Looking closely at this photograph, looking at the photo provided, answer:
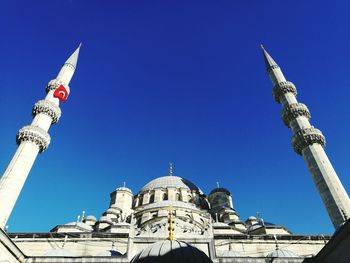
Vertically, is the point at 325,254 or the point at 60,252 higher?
the point at 60,252

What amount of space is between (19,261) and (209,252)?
7171mm

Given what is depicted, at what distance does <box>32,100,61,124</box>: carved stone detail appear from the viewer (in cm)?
2078

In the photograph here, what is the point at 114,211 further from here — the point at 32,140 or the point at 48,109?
the point at 48,109

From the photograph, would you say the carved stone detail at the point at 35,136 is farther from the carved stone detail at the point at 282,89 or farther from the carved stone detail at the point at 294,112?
the carved stone detail at the point at 282,89

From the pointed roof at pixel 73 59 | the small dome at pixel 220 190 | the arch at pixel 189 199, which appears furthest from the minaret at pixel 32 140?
the small dome at pixel 220 190

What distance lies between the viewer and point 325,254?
9.70 meters

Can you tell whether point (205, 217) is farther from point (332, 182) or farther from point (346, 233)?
point (346, 233)

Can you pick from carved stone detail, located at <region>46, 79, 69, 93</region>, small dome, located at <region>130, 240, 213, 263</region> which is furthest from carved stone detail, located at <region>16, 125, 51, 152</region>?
small dome, located at <region>130, 240, 213, 263</region>

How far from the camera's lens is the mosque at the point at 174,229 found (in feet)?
32.8

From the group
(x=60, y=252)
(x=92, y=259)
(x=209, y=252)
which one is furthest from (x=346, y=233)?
(x=60, y=252)

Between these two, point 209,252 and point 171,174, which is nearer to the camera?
point 209,252

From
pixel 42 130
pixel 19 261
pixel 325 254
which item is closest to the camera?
pixel 325 254

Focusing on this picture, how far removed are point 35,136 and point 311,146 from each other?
1863 cm

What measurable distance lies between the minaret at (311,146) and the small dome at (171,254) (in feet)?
39.8
